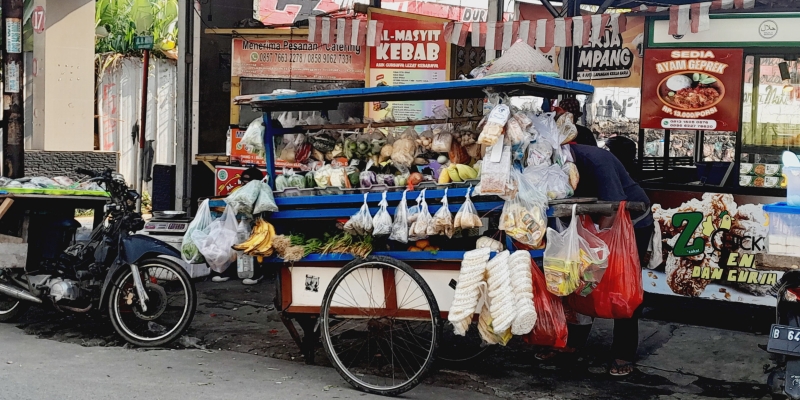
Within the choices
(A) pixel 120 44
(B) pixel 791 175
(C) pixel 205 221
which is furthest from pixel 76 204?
(A) pixel 120 44

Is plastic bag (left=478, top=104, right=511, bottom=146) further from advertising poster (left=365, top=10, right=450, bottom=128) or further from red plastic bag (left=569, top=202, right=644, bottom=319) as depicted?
advertising poster (left=365, top=10, right=450, bottom=128)

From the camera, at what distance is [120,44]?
49.2 feet

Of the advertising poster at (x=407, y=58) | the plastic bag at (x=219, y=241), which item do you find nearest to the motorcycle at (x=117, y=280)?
the plastic bag at (x=219, y=241)

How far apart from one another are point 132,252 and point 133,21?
34.7 ft

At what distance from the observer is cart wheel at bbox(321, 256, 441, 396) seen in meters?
5.38

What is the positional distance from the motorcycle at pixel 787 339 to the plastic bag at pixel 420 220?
6.36 feet

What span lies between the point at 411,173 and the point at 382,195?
0.41 metres

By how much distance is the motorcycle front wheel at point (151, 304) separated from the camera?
6633mm

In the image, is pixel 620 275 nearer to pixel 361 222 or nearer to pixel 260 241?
pixel 361 222

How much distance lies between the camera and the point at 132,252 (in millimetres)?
6777

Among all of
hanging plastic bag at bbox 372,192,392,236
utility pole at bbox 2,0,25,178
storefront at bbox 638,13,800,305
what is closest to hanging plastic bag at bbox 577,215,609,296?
hanging plastic bag at bbox 372,192,392,236

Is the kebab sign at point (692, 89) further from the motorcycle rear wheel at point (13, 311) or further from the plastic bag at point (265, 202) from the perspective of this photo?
the motorcycle rear wheel at point (13, 311)

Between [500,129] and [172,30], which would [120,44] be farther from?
[500,129]

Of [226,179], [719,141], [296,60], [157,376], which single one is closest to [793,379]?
[719,141]
